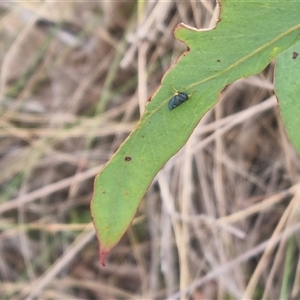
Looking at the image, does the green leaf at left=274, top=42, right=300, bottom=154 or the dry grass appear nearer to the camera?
the green leaf at left=274, top=42, right=300, bottom=154

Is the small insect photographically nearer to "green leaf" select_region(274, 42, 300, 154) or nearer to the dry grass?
"green leaf" select_region(274, 42, 300, 154)

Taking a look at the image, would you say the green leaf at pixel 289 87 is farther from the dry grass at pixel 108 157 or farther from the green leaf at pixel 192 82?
the dry grass at pixel 108 157

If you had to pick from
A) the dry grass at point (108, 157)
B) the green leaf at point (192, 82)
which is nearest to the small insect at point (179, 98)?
the green leaf at point (192, 82)

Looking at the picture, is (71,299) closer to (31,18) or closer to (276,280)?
(276,280)

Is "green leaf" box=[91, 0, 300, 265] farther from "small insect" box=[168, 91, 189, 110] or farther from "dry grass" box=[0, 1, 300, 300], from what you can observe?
"dry grass" box=[0, 1, 300, 300]

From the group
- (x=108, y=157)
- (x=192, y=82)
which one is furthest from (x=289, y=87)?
(x=108, y=157)

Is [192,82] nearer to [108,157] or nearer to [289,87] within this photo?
[289,87]

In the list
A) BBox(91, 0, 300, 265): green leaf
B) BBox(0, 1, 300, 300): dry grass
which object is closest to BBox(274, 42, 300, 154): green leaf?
BBox(91, 0, 300, 265): green leaf

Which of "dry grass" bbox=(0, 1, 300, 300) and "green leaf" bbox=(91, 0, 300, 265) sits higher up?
"green leaf" bbox=(91, 0, 300, 265)

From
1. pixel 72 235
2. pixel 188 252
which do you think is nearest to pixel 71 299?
pixel 72 235
